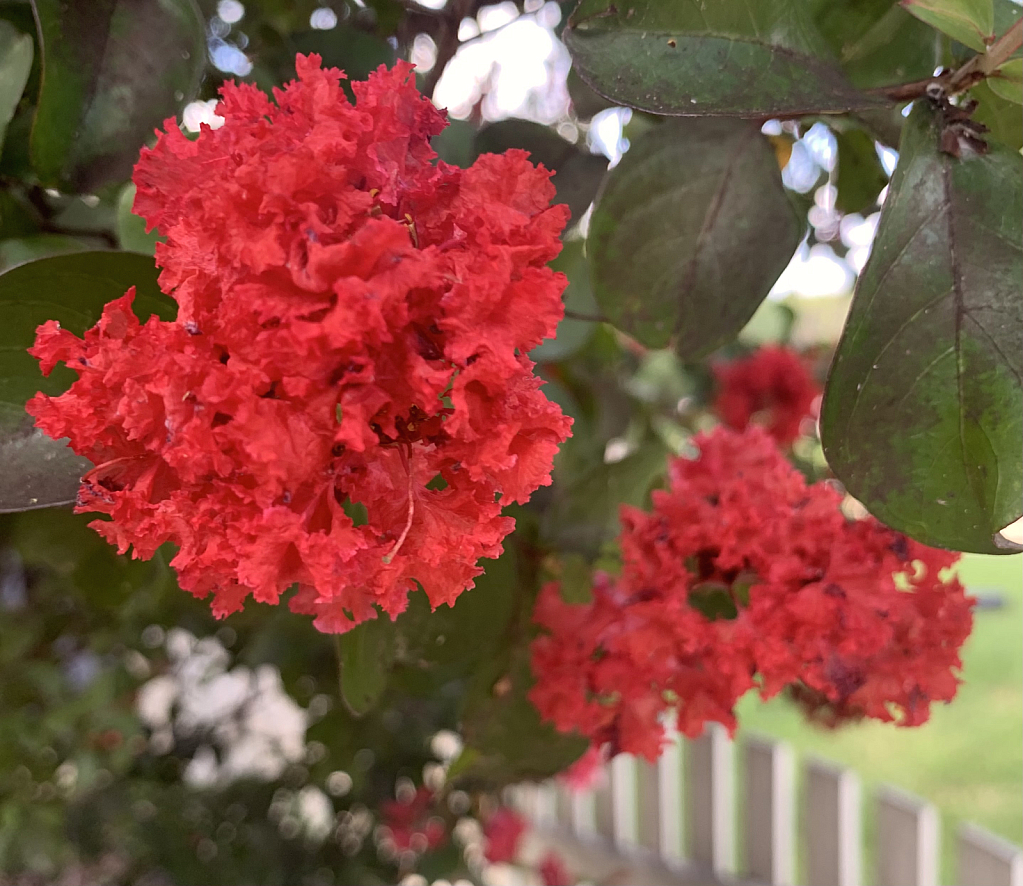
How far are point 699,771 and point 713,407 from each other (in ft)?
2.05

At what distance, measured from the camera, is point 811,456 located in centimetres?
127

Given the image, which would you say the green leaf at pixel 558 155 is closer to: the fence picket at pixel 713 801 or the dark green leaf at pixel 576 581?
the dark green leaf at pixel 576 581

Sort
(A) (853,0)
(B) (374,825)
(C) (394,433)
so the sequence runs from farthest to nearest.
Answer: (B) (374,825), (A) (853,0), (C) (394,433)

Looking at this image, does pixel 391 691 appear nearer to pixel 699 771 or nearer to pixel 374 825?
pixel 374 825

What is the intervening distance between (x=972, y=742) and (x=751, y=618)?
4.87 feet

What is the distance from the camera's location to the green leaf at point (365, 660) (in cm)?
37

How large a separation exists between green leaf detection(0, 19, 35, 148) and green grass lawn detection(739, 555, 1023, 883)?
1.35 meters

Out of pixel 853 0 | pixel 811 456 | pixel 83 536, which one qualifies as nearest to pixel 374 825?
pixel 83 536

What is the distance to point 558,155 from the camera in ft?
1.83

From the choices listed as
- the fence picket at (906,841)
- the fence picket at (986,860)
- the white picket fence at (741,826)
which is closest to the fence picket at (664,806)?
the white picket fence at (741,826)

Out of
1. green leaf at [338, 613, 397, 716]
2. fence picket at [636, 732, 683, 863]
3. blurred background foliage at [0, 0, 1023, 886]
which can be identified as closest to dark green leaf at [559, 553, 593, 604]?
blurred background foliage at [0, 0, 1023, 886]

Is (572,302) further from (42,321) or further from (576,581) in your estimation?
(42,321)

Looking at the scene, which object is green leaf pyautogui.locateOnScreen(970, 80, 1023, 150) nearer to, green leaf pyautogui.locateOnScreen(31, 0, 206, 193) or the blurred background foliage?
the blurred background foliage

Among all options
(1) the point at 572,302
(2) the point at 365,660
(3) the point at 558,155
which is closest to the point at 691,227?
(3) the point at 558,155
